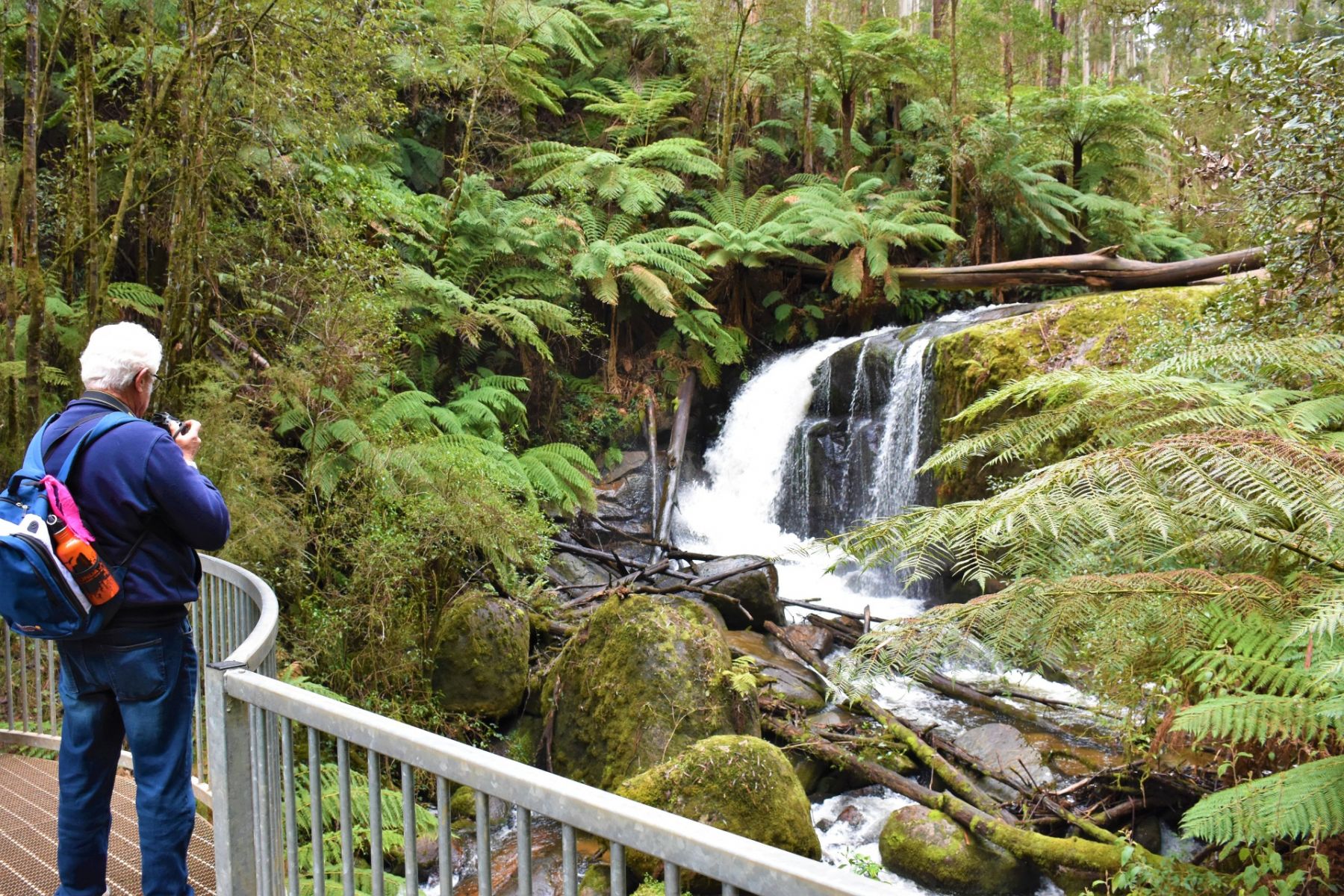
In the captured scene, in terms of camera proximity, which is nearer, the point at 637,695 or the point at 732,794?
the point at 732,794

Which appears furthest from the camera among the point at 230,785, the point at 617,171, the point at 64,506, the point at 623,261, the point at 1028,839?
the point at 617,171

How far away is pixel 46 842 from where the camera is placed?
366 cm

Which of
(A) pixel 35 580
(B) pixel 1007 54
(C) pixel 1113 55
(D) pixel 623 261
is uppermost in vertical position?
(C) pixel 1113 55

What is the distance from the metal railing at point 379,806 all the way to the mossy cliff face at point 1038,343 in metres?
8.43

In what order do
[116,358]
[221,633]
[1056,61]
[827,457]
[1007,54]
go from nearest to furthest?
[116,358]
[221,633]
[827,457]
[1007,54]
[1056,61]

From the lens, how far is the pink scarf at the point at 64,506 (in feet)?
8.30

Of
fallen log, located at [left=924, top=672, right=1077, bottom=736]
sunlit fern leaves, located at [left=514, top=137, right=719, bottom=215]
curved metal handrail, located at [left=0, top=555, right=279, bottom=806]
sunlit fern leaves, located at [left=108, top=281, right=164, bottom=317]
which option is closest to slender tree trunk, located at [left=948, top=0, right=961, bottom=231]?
sunlit fern leaves, located at [left=514, top=137, right=719, bottom=215]

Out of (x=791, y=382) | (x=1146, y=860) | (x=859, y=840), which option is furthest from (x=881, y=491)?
(x=1146, y=860)

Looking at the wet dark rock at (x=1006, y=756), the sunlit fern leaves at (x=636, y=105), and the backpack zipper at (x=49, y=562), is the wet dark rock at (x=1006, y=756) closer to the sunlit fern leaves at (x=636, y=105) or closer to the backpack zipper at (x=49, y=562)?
the backpack zipper at (x=49, y=562)

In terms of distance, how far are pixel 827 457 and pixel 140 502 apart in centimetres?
1135

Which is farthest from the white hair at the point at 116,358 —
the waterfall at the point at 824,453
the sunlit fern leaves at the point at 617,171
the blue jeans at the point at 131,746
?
the sunlit fern leaves at the point at 617,171

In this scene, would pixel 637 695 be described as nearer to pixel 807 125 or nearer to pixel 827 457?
pixel 827 457

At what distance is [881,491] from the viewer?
1240cm

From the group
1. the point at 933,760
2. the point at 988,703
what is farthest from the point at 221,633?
the point at 988,703
